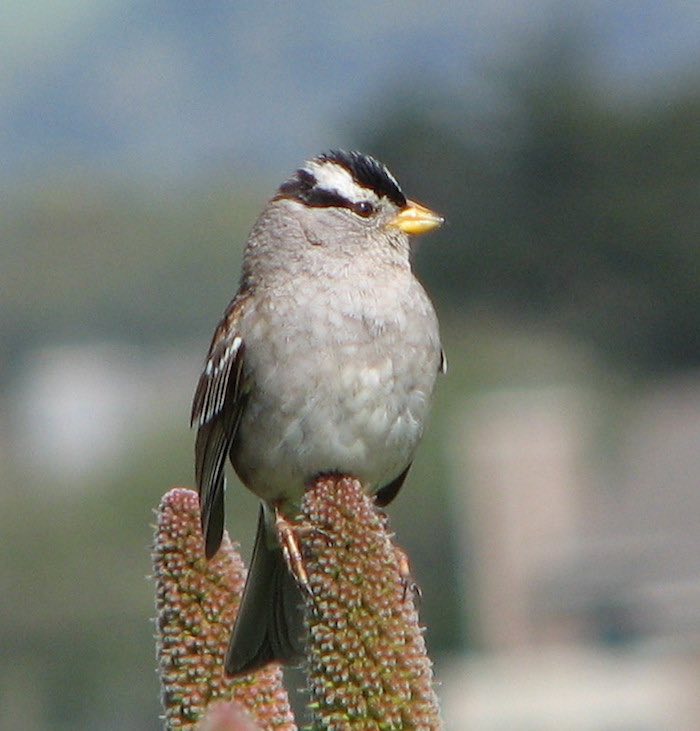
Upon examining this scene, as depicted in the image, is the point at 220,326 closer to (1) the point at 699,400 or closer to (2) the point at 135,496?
(2) the point at 135,496

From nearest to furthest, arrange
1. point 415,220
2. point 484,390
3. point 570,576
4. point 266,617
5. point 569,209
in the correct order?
point 266,617, point 415,220, point 570,576, point 484,390, point 569,209

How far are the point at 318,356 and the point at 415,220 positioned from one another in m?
0.44

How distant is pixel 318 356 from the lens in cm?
462

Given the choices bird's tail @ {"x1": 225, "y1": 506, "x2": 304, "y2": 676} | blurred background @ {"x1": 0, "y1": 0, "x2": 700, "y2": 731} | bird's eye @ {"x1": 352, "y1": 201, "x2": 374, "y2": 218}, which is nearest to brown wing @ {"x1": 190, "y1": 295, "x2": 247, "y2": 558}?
bird's tail @ {"x1": 225, "y1": 506, "x2": 304, "y2": 676}

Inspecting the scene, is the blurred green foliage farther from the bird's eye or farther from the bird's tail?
the bird's tail

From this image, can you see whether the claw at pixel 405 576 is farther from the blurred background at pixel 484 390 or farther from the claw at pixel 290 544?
the blurred background at pixel 484 390

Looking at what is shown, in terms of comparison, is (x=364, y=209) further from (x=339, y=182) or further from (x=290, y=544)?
(x=290, y=544)

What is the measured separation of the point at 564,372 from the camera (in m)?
54.0

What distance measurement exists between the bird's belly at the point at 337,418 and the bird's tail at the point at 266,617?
4.7 inches

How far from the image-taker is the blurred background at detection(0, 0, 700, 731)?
31922mm

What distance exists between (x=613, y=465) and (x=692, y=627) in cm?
1651

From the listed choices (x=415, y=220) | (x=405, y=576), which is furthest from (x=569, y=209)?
(x=405, y=576)

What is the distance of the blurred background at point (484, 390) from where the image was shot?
31.9m

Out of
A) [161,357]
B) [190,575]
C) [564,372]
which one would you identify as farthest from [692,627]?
[161,357]
